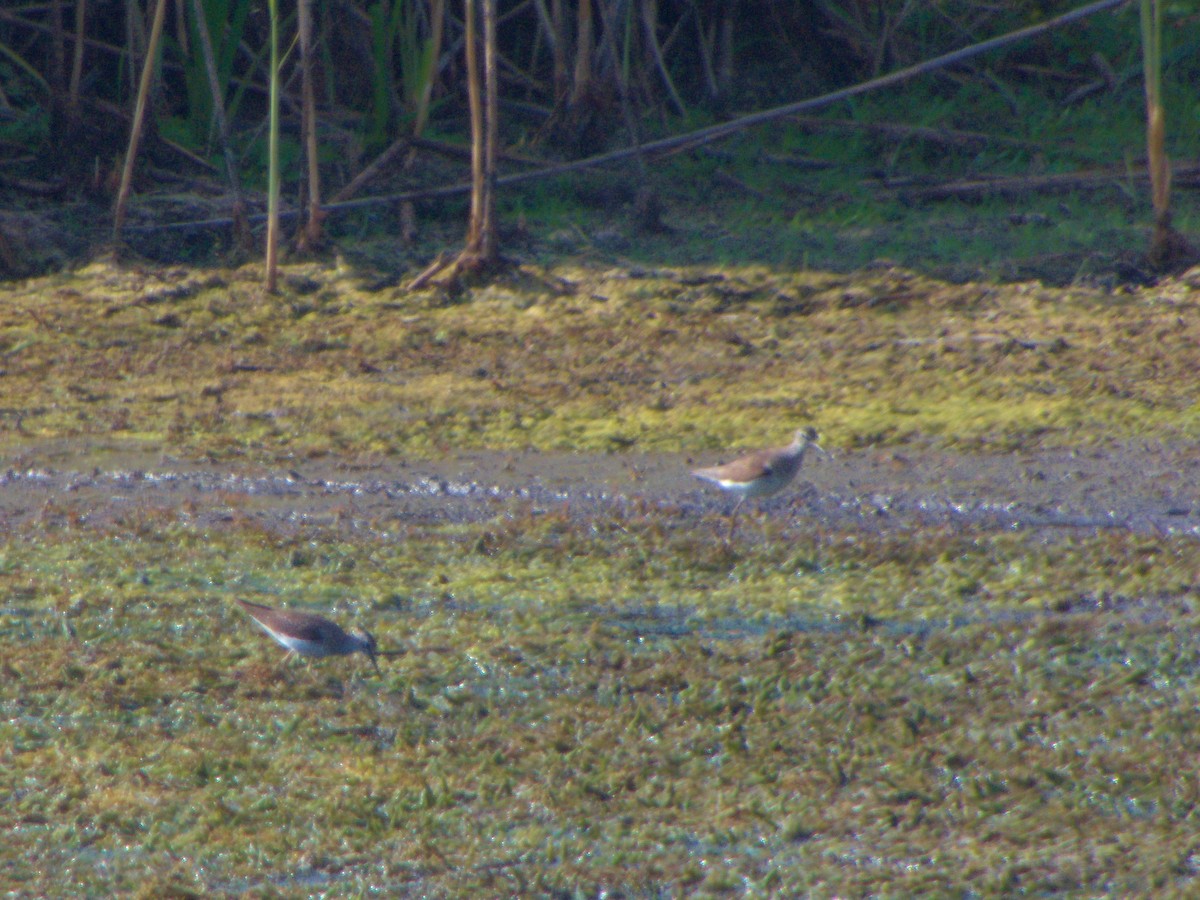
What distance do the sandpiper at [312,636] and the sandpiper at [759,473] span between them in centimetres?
167

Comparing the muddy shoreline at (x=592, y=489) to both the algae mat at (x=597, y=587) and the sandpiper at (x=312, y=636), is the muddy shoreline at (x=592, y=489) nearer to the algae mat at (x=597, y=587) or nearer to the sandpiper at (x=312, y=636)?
the algae mat at (x=597, y=587)

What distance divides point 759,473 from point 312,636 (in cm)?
188

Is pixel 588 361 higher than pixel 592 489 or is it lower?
higher

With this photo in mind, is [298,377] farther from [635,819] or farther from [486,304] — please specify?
[635,819]

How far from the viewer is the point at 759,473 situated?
5.97m

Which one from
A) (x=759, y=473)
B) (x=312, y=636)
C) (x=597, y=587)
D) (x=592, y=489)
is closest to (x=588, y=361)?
(x=592, y=489)

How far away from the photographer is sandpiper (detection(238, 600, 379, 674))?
4691 mm

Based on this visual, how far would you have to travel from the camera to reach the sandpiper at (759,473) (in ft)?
19.6

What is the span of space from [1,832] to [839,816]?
1882mm

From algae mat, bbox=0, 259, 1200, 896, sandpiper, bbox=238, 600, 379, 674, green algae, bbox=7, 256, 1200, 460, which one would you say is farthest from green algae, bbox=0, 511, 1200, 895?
green algae, bbox=7, 256, 1200, 460

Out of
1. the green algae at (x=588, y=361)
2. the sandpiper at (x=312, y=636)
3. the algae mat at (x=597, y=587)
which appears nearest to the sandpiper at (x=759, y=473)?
the algae mat at (x=597, y=587)

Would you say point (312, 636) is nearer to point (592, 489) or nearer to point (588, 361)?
point (592, 489)

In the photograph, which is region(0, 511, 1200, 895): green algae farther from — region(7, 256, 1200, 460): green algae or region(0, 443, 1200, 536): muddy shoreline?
region(7, 256, 1200, 460): green algae

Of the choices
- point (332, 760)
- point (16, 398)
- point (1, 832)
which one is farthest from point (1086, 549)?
point (16, 398)
